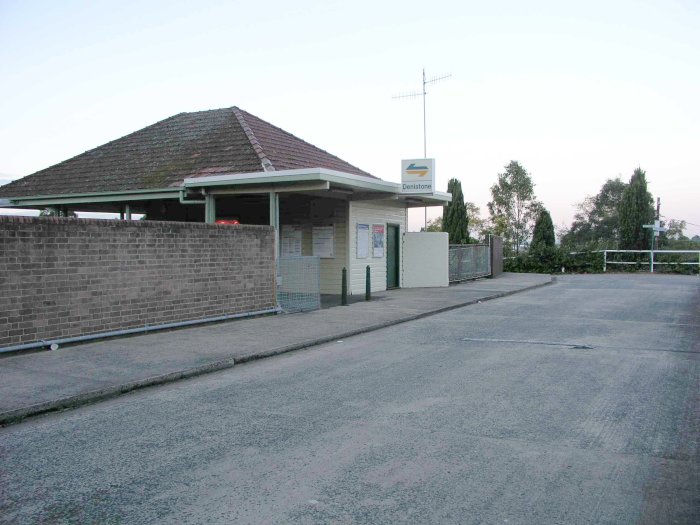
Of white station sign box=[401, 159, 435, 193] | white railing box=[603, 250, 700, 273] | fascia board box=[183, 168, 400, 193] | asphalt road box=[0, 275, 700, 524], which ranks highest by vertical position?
white station sign box=[401, 159, 435, 193]

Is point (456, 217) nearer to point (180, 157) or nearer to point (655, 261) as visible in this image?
point (655, 261)

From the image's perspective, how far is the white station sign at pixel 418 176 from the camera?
63.8ft

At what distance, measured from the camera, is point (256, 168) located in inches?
677

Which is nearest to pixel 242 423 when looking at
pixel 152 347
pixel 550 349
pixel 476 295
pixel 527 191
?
pixel 152 347

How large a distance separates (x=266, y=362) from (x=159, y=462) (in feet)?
14.3

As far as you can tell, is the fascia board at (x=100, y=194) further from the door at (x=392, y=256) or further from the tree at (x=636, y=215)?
the tree at (x=636, y=215)

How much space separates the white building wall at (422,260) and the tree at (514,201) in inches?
1599

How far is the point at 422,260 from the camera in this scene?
2334 centimetres

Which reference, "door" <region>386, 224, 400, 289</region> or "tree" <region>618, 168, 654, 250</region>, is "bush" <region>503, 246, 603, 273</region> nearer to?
"tree" <region>618, 168, 654, 250</region>

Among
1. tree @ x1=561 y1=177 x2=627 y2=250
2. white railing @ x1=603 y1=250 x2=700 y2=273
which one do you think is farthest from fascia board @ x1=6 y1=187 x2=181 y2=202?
tree @ x1=561 y1=177 x2=627 y2=250

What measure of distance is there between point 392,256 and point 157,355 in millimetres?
14264

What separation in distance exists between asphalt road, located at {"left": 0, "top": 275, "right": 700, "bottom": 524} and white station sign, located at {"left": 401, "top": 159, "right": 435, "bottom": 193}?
10482 millimetres

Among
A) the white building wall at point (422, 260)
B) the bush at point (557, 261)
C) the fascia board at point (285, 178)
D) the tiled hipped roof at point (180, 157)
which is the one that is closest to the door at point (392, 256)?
the white building wall at point (422, 260)

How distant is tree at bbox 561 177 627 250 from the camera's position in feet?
245
